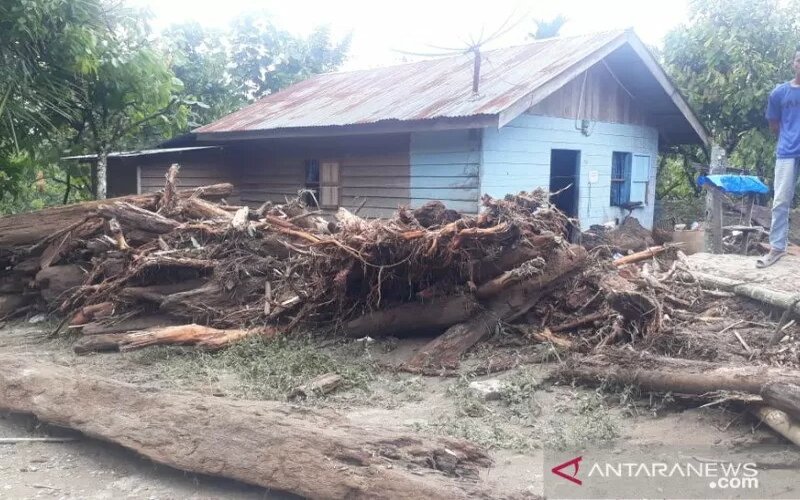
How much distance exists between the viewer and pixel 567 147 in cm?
1202

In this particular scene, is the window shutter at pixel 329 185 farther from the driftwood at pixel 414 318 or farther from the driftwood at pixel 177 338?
the driftwood at pixel 414 318

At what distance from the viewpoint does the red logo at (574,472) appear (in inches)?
155

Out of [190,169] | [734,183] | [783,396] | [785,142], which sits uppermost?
[785,142]

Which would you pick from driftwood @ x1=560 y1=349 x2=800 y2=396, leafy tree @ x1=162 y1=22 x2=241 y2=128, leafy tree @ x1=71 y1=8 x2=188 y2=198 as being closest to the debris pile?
driftwood @ x1=560 y1=349 x2=800 y2=396

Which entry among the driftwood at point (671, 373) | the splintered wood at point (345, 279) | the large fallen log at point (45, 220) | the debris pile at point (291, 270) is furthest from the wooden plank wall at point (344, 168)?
the driftwood at point (671, 373)

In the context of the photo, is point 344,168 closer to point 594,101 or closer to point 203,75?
point 594,101

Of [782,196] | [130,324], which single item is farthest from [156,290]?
[782,196]

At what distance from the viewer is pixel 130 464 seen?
4527 millimetres

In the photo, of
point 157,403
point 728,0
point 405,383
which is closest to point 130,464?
point 157,403

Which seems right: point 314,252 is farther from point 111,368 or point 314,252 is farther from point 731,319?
point 731,319

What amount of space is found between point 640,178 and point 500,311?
331 inches

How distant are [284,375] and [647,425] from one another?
9.54ft

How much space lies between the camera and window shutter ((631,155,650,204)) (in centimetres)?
1366

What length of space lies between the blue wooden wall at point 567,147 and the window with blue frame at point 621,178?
19cm
